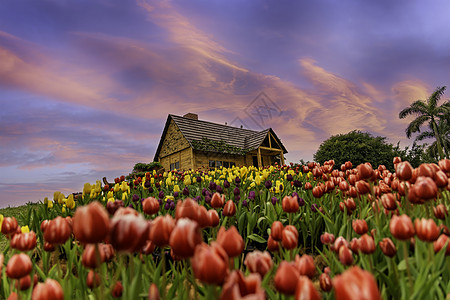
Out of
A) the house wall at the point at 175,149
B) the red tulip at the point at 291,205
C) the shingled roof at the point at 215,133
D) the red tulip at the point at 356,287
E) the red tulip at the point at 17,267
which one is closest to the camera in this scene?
the red tulip at the point at 356,287

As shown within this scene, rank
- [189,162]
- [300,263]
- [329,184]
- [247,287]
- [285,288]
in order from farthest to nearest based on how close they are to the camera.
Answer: [189,162]
[329,184]
[300,263]
[285,288]
[247,287]

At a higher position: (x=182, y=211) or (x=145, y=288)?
(x=182, y=211)

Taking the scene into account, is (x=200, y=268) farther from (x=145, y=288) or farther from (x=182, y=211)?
(x=145, y=288)

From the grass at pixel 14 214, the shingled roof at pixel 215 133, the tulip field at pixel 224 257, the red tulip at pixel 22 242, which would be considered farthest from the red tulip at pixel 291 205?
the shingled roof at pixel 215 133

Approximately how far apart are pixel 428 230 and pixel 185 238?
1571mm

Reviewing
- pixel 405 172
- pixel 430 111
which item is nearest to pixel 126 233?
pixel 405 172

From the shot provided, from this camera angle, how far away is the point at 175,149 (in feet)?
98.2

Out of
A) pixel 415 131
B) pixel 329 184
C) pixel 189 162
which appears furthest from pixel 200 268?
pixel 415 131

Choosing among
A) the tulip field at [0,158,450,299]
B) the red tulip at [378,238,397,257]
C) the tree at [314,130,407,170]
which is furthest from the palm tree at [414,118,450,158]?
the red tulip at [378,238,397,257]

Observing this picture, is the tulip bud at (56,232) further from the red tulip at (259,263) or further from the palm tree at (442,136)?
the palm tree at (442,136)

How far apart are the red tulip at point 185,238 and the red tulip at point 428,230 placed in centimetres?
149

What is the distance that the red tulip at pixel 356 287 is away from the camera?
2.77ft

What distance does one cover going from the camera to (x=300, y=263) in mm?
1631

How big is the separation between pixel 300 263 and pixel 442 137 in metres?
64.2
